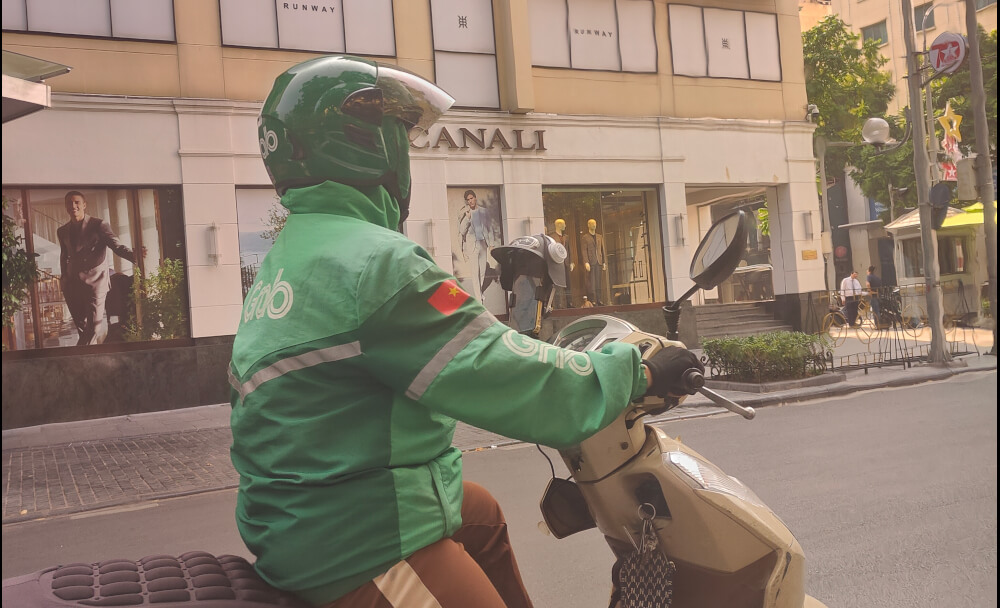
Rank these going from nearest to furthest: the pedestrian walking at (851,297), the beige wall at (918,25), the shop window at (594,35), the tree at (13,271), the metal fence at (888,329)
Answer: the tree at (13,271)
the beige wall at (918,25)
the metal fence at (888,329)
the shop window at (594,35)
the pedestrian walking at (851,297)

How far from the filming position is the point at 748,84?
19.8 metres

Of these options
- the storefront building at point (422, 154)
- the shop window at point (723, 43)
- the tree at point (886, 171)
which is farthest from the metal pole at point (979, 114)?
the tree at point (886, 171)

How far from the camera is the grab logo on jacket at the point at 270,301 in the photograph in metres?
1.50

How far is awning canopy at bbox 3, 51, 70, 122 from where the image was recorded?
9.18m

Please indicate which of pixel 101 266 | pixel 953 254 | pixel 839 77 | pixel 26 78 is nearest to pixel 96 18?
pixel 101 266

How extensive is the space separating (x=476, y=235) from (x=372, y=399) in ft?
50.9

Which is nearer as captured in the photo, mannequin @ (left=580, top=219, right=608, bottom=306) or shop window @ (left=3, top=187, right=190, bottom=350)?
shop window @ (left=3, top=187, right=190, bottom=350)

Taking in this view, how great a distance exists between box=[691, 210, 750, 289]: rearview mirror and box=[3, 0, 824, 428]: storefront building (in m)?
13.0

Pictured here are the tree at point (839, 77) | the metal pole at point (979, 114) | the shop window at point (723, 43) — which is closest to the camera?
the metal pole at point (979, 114)

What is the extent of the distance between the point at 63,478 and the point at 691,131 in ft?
48.1

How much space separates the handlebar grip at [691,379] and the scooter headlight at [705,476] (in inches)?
12.9

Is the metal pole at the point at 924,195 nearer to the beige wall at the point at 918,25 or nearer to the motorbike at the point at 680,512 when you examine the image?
the beige wall at the point at 918,25

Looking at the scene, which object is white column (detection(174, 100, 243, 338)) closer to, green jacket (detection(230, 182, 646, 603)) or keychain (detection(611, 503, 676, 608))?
keychain (detection(611, 503, 676, 608))

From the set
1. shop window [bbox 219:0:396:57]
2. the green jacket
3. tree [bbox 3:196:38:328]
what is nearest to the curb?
tree [bbox 3:196:38:328]
